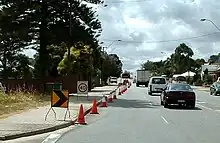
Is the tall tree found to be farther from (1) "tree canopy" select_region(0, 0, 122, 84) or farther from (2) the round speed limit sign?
(2) the round speed limit sign

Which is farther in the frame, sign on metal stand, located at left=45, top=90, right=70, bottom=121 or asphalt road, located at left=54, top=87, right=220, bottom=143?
sign on metal stand, located at left=45, top=90, right=70, bottom=121

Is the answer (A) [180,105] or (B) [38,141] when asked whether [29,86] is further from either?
(B) [38,141]

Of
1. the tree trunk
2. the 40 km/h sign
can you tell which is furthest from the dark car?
the tree trunk

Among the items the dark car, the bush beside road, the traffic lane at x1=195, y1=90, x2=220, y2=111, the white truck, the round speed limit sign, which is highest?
the white truck

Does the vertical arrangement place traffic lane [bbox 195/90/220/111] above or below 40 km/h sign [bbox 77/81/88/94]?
below

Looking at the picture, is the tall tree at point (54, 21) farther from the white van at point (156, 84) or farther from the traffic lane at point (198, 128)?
the traffic lane at point (198, 128)

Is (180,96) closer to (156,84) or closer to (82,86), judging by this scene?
(82,86)

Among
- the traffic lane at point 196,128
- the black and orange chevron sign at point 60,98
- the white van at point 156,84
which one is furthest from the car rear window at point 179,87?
the white van at point 156,84

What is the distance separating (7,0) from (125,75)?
101450 millimetres

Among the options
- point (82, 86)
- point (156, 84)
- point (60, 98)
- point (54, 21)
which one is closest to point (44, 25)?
point (54, 21)

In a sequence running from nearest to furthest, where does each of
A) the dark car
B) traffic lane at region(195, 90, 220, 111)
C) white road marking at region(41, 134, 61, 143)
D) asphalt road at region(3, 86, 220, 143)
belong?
white road marking at region(41, 134, 61, 143) < asphalt road at region(3, 86, 220, 143) < the dark car < traffic lane at region(195, 90, 220, 111)

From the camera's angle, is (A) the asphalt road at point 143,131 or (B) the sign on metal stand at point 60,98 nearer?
(A) the asphalt road at point 143,131

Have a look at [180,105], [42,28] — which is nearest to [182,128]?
[180,105]

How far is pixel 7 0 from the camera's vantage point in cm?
3988
